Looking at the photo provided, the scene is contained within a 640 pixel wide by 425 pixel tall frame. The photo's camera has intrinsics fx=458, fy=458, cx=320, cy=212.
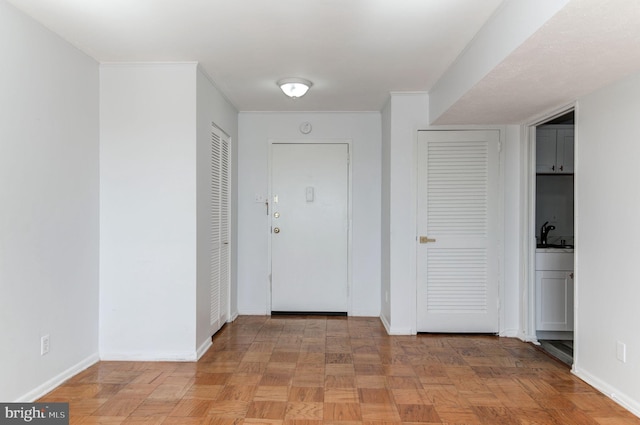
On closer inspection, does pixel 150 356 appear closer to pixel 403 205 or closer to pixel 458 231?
pixel 403 205

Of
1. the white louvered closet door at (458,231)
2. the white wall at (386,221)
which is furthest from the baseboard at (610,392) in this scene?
the white wall at (386,221)

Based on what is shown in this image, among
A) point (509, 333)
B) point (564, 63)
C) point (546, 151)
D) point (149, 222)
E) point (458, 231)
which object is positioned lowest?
point (509, 333)

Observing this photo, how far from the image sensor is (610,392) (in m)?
2.93

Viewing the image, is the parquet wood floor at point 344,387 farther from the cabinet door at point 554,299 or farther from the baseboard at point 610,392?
the cabinet door at point 554,299

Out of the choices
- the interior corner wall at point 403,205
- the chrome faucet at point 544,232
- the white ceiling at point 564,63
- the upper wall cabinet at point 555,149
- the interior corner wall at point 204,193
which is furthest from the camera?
the chrome faucet at point 544,232

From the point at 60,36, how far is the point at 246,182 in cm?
257

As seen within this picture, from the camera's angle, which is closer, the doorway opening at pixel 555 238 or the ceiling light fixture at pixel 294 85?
the ceiling light fixture at pixel 294 85

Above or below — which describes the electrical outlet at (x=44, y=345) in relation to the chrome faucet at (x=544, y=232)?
below

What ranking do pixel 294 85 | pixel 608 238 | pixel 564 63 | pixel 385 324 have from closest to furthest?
pixel 564 63
pixel 608 238
pixel 294 85
pixel 385 324

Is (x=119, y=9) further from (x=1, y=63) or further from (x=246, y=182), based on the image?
(x=246, y=182)

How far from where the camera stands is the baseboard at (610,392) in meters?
2.71

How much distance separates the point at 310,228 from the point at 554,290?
2598 millimetres

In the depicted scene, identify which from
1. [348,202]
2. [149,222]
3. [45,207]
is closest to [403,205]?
[348,202]

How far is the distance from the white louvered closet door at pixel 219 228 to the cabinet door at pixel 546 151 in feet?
10.8
